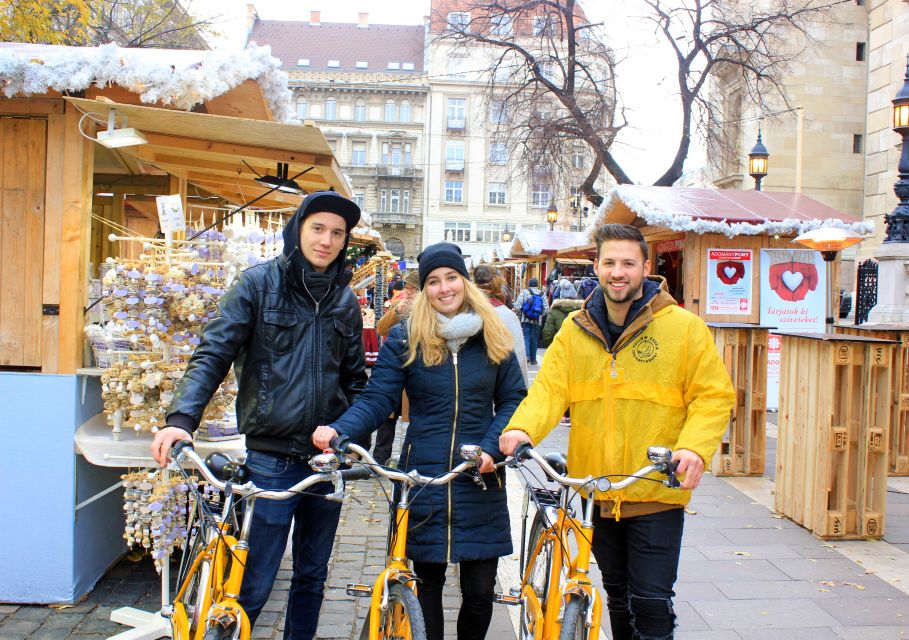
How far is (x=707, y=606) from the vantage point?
14.3 ft

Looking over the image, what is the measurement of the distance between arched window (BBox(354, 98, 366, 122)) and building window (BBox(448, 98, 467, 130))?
268 inches

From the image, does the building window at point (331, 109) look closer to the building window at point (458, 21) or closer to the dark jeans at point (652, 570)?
the building window at point (458, 21)

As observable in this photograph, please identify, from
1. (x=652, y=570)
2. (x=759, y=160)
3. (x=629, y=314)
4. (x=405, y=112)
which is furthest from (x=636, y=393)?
(x=405, y=112)

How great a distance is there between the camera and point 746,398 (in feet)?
24.6

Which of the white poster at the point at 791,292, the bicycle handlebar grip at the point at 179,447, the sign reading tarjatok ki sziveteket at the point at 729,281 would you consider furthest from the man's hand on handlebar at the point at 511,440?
the white poster at the point at 791,292

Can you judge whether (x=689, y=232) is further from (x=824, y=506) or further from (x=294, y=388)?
(x=294, y=388)

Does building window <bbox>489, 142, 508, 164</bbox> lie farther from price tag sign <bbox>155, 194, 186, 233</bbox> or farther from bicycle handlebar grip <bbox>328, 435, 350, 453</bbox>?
bicycle handlebar grip <bbox>328, 435, 350, 453</bbox>

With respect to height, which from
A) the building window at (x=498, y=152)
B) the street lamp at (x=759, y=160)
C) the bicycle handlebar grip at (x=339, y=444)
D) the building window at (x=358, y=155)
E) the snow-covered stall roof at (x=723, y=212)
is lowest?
the bicycle handlebar grip at (x=339, y=444)

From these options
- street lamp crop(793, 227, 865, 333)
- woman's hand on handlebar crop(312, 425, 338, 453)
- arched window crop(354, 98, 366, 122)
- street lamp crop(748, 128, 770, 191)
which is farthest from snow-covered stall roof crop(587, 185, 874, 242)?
arched window crop(354, 98, 366, 122)

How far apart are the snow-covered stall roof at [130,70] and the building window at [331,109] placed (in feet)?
193

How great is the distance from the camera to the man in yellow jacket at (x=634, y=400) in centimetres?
288

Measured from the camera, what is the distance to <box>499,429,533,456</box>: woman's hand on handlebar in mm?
2775

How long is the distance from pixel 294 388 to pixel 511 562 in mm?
2675

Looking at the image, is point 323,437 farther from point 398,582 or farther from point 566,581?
point 566,581
